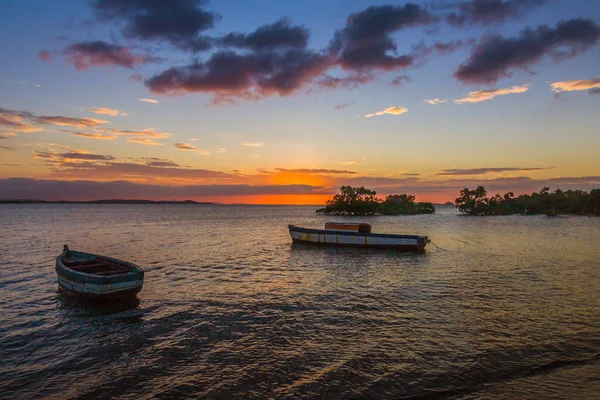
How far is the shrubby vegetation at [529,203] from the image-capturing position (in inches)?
6663

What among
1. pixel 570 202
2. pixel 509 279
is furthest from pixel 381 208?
pixel 509 279

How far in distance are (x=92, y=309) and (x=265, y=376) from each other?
44.5 ft

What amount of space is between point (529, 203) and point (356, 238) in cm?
18691

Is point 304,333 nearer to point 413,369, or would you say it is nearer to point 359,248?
point 413,369

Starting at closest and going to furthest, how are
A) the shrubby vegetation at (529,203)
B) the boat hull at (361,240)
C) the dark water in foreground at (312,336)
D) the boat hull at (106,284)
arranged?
the dark water in foreground at (312,336) < the boat hull at (106,284) < the boat hull at (361,240) < the shrubby vegetation at (529,203)

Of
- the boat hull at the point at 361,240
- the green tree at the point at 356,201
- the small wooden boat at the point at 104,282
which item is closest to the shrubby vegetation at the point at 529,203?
the green tree at the point at 356,201

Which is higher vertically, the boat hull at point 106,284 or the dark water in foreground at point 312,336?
the boat hull at point 106,284

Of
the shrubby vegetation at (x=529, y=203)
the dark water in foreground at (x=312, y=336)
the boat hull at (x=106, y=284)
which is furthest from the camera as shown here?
the shrubby vegetation at (x=529, y=203)

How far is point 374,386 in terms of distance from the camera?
11344 millimetres

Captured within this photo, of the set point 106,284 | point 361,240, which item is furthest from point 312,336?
point 361,240

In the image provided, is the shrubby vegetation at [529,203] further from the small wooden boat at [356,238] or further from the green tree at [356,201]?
the small wooden boat at [356,238]

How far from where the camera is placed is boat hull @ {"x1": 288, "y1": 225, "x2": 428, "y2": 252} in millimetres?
45281

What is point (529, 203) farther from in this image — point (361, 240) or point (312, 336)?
point (312, 336)

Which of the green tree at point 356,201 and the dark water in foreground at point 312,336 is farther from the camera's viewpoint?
the green tree at point 356,201
